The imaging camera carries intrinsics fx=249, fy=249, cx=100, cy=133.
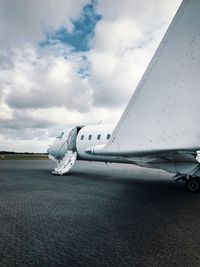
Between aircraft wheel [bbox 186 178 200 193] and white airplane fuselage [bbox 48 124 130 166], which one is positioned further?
white airplane fuselage [bbox 48 124 130 166]

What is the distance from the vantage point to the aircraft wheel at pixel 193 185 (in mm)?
10648

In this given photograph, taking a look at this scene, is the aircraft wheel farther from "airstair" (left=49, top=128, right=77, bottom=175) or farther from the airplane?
"airstair" (left=49, top=128, right=77, bottom=175)

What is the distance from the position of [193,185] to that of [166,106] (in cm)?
536

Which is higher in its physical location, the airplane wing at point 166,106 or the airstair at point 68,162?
the airplane wing at point 166,106

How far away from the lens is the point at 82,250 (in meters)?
3.99

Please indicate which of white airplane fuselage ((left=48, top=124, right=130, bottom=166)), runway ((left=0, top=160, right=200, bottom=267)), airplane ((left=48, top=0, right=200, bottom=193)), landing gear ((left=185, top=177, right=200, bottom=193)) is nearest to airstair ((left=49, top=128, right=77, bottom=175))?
white airplane fuselage ((left=48, top=124, right=130, bottom=166))

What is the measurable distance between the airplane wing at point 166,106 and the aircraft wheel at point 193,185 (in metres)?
4.41

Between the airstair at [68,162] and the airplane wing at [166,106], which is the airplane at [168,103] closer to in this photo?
the airplane wing at [166,106]

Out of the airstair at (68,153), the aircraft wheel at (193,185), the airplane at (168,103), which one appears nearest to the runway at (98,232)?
the airplane at (168,103)

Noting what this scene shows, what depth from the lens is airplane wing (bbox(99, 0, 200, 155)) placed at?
6578 millimetres

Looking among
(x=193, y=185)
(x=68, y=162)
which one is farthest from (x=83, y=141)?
(x=193, y=185)

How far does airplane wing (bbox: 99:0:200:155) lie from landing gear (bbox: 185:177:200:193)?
4.41 m

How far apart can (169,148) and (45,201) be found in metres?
4.33

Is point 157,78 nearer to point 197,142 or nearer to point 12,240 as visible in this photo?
point 197,142
